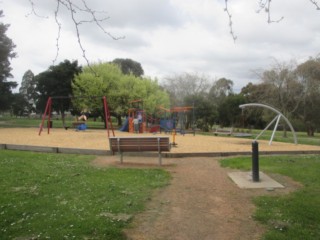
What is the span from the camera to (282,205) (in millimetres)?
6324

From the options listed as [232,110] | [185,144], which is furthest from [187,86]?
[185,144]

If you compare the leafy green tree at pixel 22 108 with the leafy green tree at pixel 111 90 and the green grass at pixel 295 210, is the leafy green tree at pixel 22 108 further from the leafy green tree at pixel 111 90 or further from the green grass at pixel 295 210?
the green grass at pixel 295 210

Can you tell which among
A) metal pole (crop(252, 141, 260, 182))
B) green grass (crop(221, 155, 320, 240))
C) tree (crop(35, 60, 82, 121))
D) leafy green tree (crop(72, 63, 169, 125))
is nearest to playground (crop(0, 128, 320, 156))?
metal pole (crop(252, 141, 260, 182))

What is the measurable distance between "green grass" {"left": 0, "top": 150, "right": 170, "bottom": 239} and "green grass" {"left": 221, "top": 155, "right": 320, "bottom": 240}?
1.92 meters

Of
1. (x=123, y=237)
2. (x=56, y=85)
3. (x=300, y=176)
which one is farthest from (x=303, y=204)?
(x=56, y=85)

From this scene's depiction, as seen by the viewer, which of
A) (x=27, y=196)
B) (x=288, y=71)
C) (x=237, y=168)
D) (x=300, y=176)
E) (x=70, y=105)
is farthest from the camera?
(x=70, y=105)

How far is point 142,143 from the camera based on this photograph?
10.8 metres

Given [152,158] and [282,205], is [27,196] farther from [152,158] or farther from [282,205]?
[152,158]

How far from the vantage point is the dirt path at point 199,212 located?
5.02 m

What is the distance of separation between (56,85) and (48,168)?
35.4 m

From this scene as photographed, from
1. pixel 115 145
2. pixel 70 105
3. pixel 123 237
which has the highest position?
pixel 70 105

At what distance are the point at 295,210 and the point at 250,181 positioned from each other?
239 cm

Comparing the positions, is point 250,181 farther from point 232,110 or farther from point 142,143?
point 232,110

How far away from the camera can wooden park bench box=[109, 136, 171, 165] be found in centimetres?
1082
